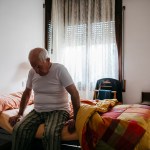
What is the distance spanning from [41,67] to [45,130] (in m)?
0.55

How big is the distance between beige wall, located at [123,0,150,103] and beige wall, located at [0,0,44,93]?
5.54 feet

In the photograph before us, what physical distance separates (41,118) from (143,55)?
7.94 feet

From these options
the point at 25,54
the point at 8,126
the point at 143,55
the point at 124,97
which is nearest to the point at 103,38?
the point at 143,55

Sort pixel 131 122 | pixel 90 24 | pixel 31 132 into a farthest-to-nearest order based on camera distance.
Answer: pixel 90 24, pixel 31 132, pixel 131 122

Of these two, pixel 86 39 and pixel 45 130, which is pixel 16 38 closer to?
pixel 86 39

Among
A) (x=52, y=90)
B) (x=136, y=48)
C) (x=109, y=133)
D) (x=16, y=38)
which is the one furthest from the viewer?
(x=136, y=48)

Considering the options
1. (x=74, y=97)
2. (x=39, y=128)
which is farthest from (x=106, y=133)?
(x=39, y=128)

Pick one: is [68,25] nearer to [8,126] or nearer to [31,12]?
[31,12]

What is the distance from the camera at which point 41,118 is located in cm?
185

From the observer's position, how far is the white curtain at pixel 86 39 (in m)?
3.72

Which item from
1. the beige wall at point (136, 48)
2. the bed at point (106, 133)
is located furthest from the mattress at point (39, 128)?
the beige wall at point (136, 48)

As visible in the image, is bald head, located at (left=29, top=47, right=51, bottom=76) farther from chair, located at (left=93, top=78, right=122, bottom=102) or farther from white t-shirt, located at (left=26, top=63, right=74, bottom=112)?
chair, located at (left=93, top=78, right=122, bottom=102)

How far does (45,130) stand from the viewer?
1.64 meters

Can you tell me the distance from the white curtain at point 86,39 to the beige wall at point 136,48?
24 centimetres
